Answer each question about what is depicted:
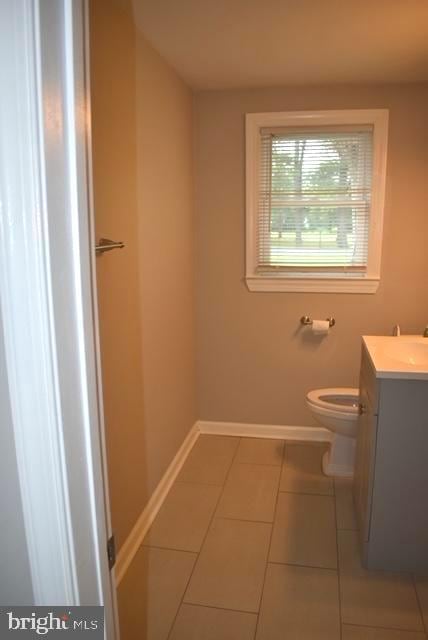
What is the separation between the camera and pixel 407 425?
1950 millimetres

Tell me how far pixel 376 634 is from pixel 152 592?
88 centimetres

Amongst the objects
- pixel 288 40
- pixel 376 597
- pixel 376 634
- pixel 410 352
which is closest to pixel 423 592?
pixel 376 597

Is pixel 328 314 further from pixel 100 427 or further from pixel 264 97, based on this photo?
pixel 100 427

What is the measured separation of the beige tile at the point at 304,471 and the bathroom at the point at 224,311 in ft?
0.05

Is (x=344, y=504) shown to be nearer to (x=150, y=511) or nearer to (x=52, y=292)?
(x=150, y=511)

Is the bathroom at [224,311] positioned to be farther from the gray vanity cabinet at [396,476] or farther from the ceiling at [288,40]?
the gray vanity cabinet at [396,476]

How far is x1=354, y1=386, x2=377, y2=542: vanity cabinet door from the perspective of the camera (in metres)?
2.03

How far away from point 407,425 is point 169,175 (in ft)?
5.67

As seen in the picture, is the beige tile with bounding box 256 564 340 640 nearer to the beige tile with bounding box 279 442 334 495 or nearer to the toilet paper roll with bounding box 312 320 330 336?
the beige tile with bounding box 279 442 334 495

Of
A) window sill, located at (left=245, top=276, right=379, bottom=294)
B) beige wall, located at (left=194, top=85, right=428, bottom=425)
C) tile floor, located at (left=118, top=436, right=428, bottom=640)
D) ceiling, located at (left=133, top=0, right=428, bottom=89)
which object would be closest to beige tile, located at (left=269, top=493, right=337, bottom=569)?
tile floor, located at (left=118, top=436, right=428, bottom=640)

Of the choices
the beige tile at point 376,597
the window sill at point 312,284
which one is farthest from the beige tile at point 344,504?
the window sill at point 312,284

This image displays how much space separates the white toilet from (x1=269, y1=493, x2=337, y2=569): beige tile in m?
0.28

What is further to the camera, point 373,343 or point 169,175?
point 169,175

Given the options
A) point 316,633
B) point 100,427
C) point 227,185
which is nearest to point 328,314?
point 227,185
